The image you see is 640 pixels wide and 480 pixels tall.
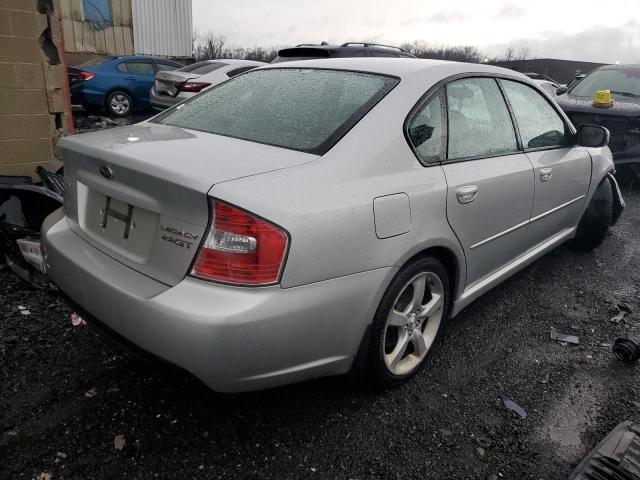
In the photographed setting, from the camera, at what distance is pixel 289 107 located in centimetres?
235

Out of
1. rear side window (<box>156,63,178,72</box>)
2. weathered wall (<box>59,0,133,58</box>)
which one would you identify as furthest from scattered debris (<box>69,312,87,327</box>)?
weathered wall (<box>59,0,133,58</box>)

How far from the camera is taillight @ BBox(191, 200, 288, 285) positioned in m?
1.66

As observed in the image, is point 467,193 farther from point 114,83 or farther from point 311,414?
point 114,83

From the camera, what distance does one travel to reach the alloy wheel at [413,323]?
90.0 inches

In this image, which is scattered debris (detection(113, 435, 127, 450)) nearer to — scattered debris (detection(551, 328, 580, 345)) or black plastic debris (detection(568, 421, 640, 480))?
black plastic debris (detection(568, 421, 640, 480))

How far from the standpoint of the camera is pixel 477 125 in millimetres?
2676

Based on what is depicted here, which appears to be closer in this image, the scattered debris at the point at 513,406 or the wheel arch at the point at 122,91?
the scattered debris at the point at 513,406

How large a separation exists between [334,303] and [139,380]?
1179 millimetres

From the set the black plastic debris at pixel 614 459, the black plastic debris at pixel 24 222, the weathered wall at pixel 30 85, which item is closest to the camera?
the black plastic debris at pixel 614 459

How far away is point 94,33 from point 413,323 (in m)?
17.7

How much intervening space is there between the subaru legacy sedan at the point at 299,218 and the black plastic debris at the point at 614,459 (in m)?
0.82

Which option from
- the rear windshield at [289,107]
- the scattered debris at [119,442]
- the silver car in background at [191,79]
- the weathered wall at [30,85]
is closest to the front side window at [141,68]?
the silver car in background at [191,79]

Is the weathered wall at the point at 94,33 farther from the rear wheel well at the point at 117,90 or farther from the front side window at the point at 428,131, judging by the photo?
the front side window at the point at 428,131

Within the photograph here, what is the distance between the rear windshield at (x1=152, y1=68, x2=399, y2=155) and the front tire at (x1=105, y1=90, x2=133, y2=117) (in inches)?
380
